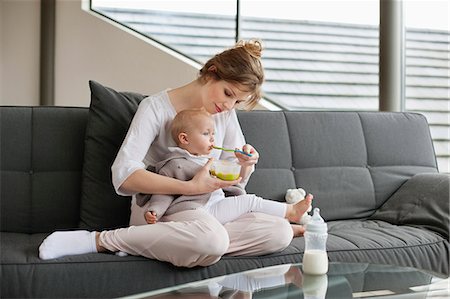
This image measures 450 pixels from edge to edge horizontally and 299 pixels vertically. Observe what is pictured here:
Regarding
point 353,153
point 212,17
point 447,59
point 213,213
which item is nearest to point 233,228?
point 213,213

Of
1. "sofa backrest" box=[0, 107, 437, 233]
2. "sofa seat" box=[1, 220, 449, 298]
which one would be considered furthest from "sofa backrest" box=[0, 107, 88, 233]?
"sofa seat" box=[1, 220, 449, 298]

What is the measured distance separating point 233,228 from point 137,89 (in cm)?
304

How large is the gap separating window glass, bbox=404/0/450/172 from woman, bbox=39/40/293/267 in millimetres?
1659

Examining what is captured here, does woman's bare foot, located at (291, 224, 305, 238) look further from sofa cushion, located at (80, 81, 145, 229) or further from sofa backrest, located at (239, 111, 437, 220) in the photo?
sofa cushion, located at (80, 81, 145, 229)

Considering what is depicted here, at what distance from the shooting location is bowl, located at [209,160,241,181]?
2.21 meters

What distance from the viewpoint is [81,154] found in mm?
2510

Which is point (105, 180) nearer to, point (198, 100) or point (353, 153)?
point (198, 100)

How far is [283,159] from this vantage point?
8.98 ft

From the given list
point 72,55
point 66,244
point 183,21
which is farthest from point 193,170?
point 72,55

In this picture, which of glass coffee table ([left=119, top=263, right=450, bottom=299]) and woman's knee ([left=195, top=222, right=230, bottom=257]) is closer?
glass coffee table ([left=119, top=263, right=450, bottom=299])

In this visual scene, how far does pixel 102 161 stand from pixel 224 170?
494 millimetres

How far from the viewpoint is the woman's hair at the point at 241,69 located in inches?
91.7

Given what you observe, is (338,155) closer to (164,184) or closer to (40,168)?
(164,184)

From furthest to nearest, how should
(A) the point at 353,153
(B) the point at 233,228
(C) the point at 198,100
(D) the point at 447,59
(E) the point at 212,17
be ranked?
(E) the point at 212,17 < (D) the point at 447,59 < (A) the point at 353,153 < (C) the point at 198,100 < (B) the point at 233,228
